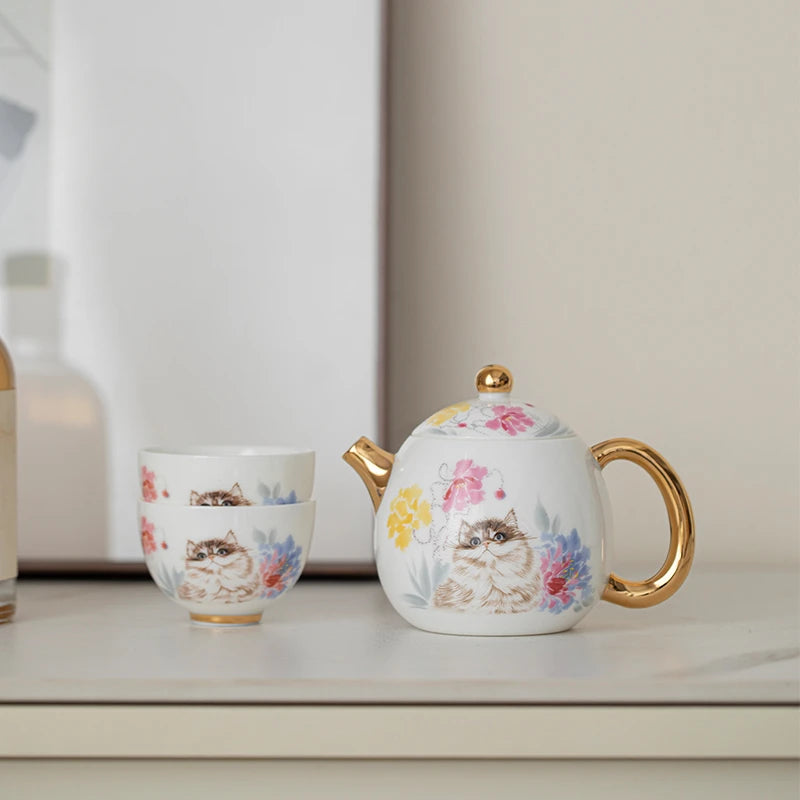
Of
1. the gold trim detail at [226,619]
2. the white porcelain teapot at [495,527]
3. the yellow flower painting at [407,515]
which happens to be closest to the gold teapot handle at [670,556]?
the white porcelain teapot at [495,527]

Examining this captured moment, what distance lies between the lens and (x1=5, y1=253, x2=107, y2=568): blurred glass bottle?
3.07 feet

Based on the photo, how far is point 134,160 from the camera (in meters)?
0.94

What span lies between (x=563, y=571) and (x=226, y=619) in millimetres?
233

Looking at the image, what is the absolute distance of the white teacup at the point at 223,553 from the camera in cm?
72

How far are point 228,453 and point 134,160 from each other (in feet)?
0.95

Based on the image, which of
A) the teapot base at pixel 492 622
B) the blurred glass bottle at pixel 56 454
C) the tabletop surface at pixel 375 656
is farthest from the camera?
the blurred glass bottle at pixel 56 454

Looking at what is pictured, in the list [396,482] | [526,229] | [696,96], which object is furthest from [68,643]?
[696,96]

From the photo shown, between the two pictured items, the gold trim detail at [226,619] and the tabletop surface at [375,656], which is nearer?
the tabletop surface at [375,656]

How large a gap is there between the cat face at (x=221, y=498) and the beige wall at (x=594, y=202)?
311 millimetres

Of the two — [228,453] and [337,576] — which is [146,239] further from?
[337,576]

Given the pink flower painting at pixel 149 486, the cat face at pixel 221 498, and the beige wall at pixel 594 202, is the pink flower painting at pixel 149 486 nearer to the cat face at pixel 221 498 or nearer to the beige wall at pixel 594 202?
the cat face at pixel 221 498

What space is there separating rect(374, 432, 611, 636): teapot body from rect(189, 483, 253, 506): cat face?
0.10 m

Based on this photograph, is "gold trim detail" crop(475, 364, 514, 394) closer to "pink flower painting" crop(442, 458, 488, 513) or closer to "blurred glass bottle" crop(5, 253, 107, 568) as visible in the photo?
"pink flower painting" crop(442, 458, 488, 513)

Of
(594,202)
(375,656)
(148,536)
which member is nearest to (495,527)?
(375,656)
